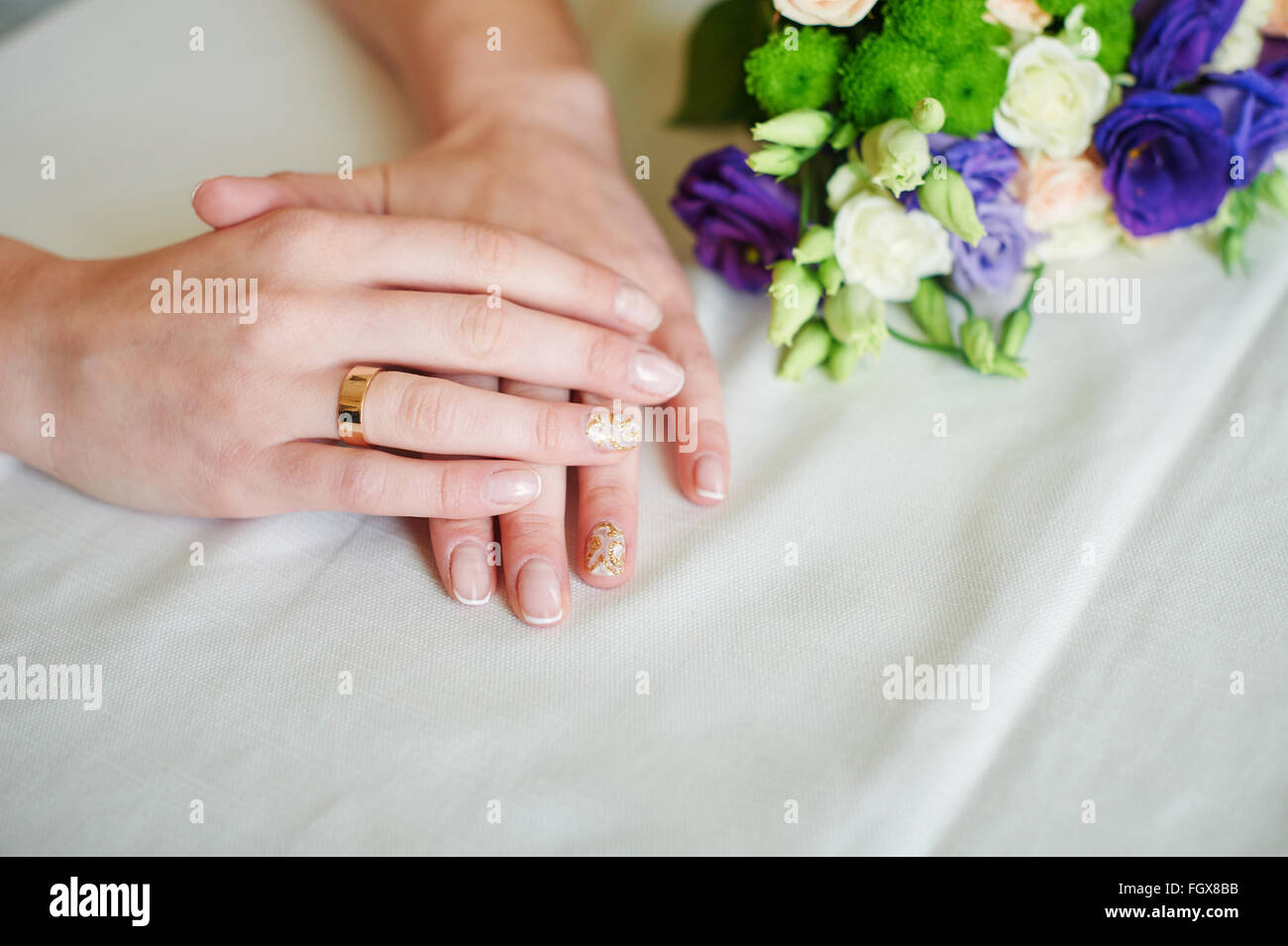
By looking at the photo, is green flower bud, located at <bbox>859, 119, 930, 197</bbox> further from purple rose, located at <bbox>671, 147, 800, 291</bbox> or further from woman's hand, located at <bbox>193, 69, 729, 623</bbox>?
woman's hand, located at <bbox>193, 69, 729, 623</bbox>

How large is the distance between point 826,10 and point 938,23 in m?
0.09

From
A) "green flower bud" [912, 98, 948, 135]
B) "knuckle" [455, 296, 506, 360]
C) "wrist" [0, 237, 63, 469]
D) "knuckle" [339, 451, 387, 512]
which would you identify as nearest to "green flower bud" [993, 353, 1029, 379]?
"green flower bud" [912, 98, 948, 135]

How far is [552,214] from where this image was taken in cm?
92

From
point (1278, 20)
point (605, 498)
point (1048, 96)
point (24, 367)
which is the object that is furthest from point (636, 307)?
point (1278, 20)

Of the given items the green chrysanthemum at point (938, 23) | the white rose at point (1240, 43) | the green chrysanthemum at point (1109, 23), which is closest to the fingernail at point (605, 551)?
the green chrysanthemum at point (938, 23)

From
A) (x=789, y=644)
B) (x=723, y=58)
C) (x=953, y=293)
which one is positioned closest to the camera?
(x=789, y=644)

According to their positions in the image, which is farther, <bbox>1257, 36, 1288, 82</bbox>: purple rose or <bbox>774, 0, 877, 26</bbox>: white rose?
<bbox>1257, 36, 1288, 82</bbox>: purple rose

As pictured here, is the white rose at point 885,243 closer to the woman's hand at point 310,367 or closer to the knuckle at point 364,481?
the woman's hand at point 310,367

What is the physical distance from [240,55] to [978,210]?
0.96 metres

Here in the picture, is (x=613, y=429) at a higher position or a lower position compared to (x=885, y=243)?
lower

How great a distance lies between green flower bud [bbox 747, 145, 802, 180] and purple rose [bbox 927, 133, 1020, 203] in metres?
0.12

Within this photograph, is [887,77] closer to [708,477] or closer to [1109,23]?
[1109,23]

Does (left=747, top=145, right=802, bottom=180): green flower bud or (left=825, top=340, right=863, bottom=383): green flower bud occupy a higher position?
(left=747, top=145, right=802, bottom=180): green flower bud

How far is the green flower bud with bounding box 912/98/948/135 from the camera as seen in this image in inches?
26.8
